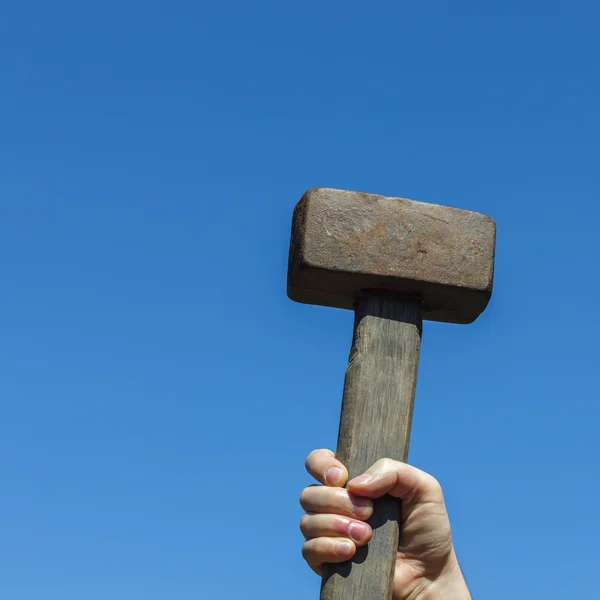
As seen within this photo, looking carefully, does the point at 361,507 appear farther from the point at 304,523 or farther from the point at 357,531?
the point at 304,523

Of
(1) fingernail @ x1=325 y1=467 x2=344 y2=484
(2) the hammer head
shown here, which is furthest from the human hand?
(2) the hammer head

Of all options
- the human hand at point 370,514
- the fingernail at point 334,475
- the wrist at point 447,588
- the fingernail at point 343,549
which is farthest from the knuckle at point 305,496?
the wrist at point 447,588

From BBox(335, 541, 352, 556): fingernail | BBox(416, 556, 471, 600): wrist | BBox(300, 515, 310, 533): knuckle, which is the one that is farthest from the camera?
BBox(416, 556, 471, 600): wrist

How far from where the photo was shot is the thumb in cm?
260

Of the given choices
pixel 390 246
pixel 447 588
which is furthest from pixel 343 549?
pixel 390 246

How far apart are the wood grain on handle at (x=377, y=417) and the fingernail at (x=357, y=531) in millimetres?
52

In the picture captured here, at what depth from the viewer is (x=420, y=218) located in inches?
112

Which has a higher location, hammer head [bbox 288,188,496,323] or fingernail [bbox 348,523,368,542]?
hammer head [bbox 288,188,496,323]

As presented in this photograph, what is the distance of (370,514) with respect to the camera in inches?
105

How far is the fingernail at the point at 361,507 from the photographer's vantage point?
263cm

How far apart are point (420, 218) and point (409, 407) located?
66 cm

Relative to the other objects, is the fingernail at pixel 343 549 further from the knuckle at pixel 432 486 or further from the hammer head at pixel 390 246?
the hammer head at pixel 390 246

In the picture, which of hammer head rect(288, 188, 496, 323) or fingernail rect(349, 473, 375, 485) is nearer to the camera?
fingernail rect(349, 473, 375, 485)

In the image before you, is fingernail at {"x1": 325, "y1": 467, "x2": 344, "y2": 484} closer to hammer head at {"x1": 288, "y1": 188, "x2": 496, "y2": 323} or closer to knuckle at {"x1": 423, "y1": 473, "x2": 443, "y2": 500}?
knuckle at {"x1": 423, "y1": 473, "x2": 443, "y2": 500}
